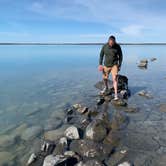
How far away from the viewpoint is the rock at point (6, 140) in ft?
27.0

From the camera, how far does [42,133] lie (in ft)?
30.0

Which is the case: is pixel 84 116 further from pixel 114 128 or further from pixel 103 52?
pixel 103 52

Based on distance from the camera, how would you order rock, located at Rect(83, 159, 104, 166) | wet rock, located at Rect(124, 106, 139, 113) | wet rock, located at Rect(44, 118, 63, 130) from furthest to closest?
wet rock, located at Rect(124, 106, 139, 113)
wet rock, located at Rect(44, 118, 63, 130)
rock, located at Rect(83, 159, 104, 166)

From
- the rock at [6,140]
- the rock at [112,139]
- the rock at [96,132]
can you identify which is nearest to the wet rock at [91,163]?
the rock at [112,139]

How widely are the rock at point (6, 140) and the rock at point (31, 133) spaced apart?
1.32ft

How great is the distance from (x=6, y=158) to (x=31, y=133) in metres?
1.95

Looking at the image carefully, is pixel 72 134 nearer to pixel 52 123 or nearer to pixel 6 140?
pixel 52 123

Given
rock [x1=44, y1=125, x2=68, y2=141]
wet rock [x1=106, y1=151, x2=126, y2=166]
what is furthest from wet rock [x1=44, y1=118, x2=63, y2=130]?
wet rock [x1=106, y1=151, x2=126, y2=166]

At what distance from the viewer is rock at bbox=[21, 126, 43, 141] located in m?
8.77

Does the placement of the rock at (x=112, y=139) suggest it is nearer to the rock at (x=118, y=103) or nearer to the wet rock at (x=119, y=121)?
the wet rock at (x=119, y=121)

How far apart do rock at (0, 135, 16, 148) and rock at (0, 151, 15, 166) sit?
59cm

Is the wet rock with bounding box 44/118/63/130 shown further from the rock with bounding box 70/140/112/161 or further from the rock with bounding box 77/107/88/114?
the rock with bounding box 70/140/112/161

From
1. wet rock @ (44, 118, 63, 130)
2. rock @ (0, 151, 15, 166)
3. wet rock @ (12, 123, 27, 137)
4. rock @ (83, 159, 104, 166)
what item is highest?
rock @ (83, 159, 104, 166)

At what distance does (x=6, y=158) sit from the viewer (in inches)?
286
